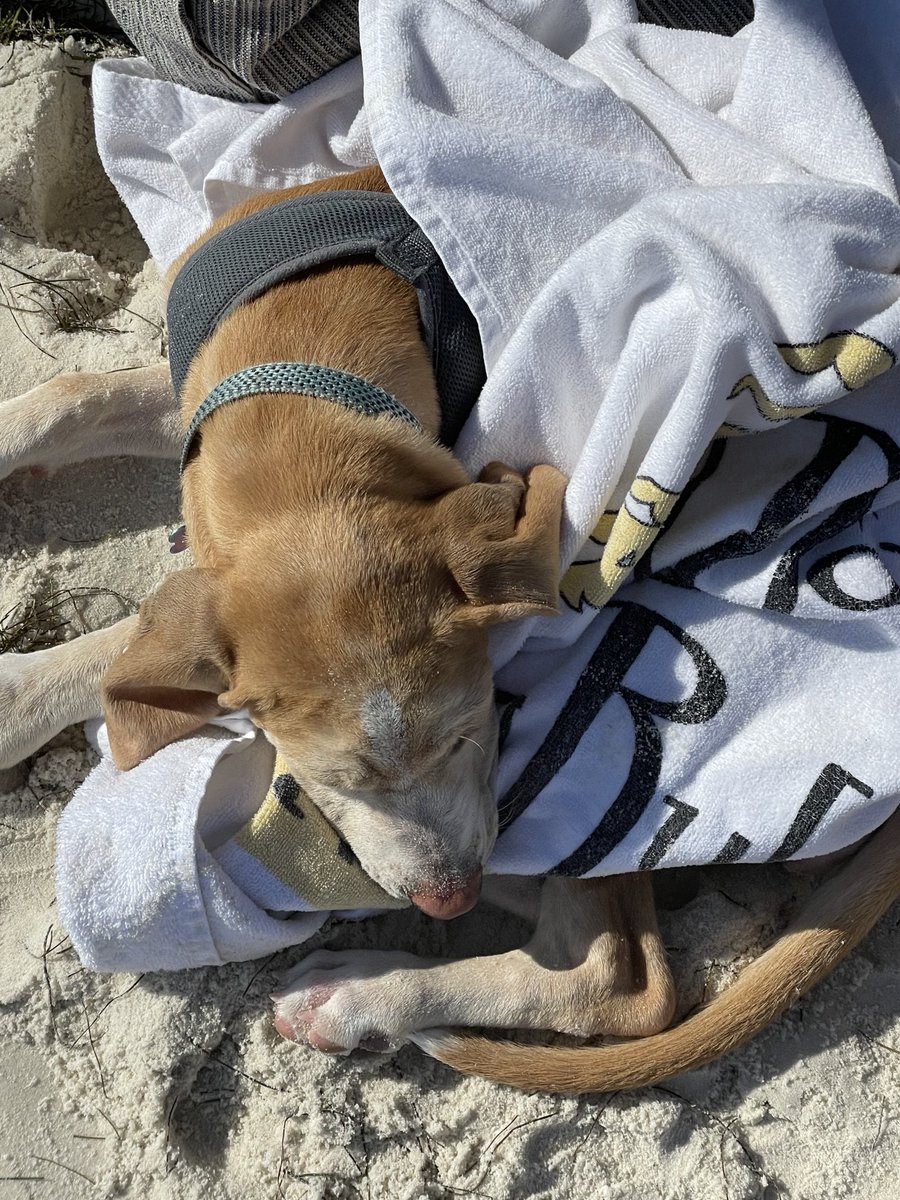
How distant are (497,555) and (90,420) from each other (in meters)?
1.45

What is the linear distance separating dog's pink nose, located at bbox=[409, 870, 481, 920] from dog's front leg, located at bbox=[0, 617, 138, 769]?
1.00m

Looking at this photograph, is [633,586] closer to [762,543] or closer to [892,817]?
[762,543]

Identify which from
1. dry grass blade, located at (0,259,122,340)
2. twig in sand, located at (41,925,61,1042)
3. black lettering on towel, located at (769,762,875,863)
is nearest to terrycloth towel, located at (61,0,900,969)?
black lettering on towel, located at (769,762,875,863)

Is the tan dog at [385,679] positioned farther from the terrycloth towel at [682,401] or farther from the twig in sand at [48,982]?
the twig in sand at [48,982]

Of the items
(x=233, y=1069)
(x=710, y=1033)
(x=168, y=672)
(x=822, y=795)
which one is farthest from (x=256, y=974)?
(x=822, y=795)

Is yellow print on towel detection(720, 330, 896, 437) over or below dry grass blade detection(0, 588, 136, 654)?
over

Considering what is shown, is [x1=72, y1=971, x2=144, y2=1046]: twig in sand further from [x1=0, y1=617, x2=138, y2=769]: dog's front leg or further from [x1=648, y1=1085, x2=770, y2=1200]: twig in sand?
[x1=648, y1=1085, x2=770, y2=1200]: twig in sand

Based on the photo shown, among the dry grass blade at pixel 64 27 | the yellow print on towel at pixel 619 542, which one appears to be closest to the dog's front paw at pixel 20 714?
the yellow print on towel at pixel 619 542

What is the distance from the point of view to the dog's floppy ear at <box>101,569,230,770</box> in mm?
1937

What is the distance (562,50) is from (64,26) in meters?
1.78

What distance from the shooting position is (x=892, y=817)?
2479mm

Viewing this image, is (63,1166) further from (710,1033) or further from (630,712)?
(630,712)

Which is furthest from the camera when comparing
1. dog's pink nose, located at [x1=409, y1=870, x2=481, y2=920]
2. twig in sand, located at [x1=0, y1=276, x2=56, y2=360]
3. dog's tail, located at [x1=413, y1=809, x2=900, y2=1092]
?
twig in sand, located at [x1=0, y1=276, x2=56, y2=360]

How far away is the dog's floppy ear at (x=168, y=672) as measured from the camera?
194 centimetres
